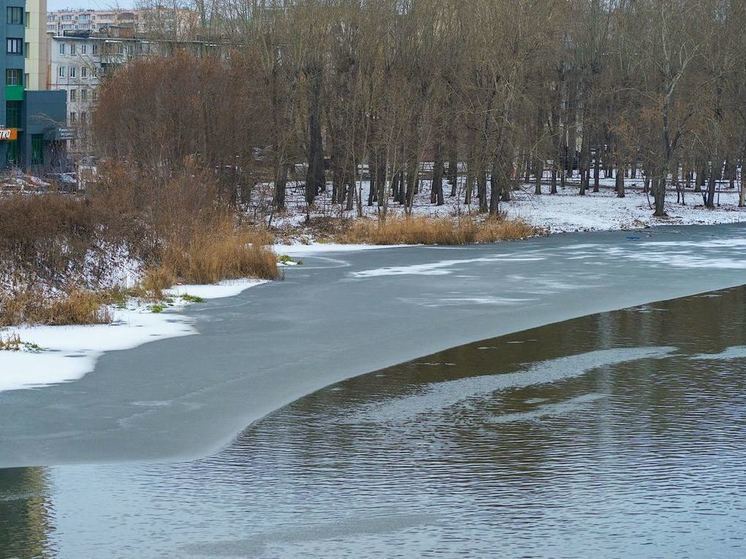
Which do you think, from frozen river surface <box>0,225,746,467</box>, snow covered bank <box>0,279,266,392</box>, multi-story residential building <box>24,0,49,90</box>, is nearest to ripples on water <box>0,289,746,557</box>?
frozen river surface <box>0,225,746,467</box>

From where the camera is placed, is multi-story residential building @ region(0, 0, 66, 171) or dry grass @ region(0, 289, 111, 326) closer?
dry grass @ region(0, 289, 111, 326)

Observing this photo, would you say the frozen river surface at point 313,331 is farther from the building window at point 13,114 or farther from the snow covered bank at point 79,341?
Result: the building window at point 13,114

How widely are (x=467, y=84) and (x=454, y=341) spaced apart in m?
34.5

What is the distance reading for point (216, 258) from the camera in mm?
25953

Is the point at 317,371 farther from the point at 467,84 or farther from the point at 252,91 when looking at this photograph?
the point at 467,84

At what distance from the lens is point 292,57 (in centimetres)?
5562

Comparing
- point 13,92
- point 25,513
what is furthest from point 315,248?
point 13,92

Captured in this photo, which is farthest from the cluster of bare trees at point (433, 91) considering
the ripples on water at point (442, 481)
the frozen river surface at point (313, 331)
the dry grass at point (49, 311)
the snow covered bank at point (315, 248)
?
the ripples on water at point (442, 481)

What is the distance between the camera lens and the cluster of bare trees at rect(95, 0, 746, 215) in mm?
44750

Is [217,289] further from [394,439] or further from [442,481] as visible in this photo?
[442,481]

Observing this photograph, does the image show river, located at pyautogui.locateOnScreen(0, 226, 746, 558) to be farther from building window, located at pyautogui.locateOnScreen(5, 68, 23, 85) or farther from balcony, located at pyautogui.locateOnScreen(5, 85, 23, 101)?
building window, located at pyautogui.locateOnScreen(5, 68, 23, 85)

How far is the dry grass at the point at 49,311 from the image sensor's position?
62.5ft

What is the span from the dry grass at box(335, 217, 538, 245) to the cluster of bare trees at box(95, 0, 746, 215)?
5.74 meters

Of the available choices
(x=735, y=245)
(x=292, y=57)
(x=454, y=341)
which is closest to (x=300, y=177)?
(x=292, y=57)
